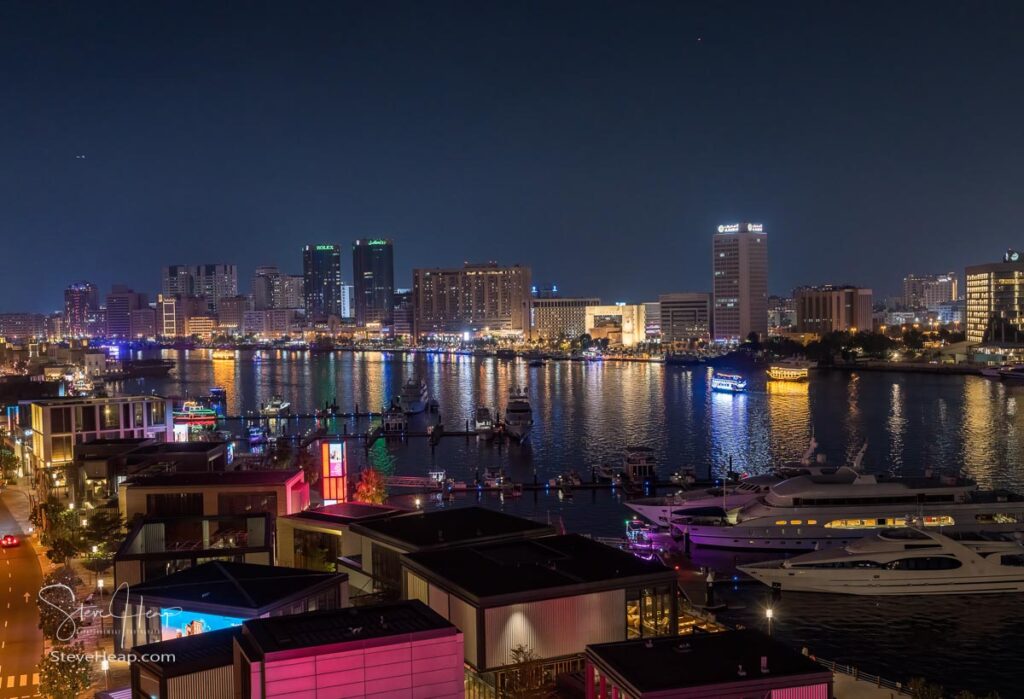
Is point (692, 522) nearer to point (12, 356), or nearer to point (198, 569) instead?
point (198, 569)

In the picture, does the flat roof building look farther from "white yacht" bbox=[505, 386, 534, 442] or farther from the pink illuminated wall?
"white yacht" bbox=[505, 386, 534, 442]

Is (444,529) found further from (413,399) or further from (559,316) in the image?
(559,316)

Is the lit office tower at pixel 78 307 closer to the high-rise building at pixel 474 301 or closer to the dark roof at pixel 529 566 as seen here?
the high-rise building at pixel 474 301

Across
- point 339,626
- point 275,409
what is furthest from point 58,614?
point 275,409

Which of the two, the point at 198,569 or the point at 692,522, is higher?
the point at 198,569

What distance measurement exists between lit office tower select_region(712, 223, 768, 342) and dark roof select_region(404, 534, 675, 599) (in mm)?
65876

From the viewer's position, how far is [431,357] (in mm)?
75375

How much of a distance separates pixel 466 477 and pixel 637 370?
36.2 meters

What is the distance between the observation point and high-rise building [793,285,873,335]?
7975 centimetres

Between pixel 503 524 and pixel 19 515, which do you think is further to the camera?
pixel 19 515

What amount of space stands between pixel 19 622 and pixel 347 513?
10.1ft

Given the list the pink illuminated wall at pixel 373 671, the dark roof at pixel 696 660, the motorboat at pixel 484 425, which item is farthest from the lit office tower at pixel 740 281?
the pink illuminated wall at pixel 373 671

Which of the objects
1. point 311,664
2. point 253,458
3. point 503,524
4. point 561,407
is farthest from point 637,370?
point 311,664

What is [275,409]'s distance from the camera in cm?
3119
